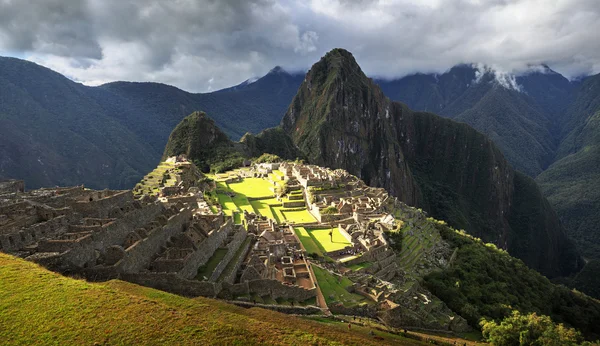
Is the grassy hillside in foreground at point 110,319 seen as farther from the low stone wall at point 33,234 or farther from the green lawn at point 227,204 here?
the green lawn at point 227,204

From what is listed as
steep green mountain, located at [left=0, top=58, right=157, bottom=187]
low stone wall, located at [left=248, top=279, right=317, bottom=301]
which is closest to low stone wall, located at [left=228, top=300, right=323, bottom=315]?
low stone wall, located at [left=248, top=279, right=317, bottom=301]

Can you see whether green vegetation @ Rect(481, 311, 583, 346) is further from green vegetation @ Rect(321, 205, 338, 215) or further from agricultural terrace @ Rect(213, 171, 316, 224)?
agricultural terrace @ Rect(213, 171, 316, 224)

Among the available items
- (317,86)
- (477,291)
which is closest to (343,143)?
(317,86)

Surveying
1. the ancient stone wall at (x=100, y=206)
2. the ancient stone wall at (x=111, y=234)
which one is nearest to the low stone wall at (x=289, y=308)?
the ancient stone wall at (x=111, y=234)

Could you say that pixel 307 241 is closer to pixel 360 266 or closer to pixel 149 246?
pixel 360 266

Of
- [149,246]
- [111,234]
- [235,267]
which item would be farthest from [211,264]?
[111,234]
